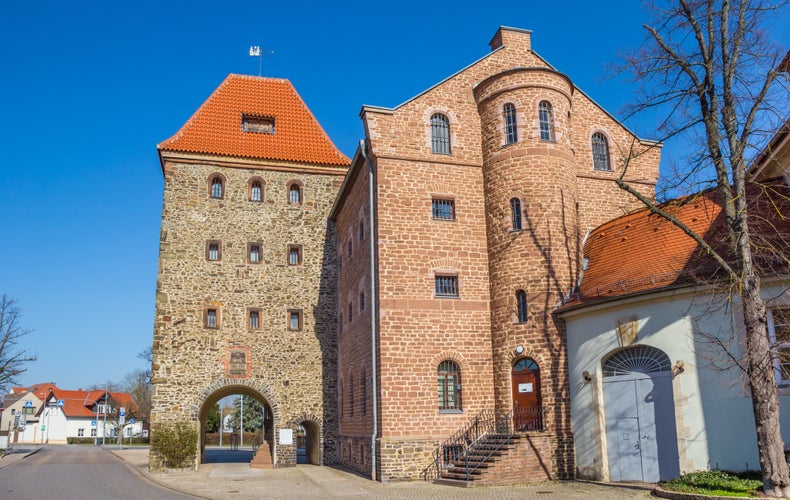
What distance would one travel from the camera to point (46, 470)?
28703 millimetres

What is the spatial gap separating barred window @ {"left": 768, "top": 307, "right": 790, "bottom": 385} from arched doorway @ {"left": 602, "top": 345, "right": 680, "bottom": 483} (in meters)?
2.34

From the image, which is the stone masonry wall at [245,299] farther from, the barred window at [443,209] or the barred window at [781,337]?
the barred window at [781,337]

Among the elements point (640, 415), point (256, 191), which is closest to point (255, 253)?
point (256, 191)

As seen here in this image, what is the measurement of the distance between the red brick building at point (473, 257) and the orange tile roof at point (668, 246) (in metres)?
0.93

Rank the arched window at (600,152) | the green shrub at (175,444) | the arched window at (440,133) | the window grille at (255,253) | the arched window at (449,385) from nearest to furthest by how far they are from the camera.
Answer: the arched window at (449,385) < the arched window at (440,133) < the arched window at (600,152) < the green shrub at (175,444) < the window grille at (255,253)

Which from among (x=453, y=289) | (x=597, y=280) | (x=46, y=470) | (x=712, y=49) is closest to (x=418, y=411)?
(x=453, y=289)

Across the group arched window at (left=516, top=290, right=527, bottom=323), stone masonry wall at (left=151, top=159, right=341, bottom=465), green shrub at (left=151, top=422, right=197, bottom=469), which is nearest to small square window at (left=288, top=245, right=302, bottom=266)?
stone masonry wall at (left=151, top=159, right=341, bottom=465)

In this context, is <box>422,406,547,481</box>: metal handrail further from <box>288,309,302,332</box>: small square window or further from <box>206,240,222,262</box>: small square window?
<box>206,240,222,262</box>: small square window

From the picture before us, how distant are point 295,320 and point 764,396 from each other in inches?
749

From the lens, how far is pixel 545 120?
2120 centimetres

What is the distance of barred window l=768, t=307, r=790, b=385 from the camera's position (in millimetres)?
14445

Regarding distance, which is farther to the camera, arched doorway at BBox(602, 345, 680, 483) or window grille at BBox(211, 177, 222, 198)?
window grille at BBox(211, 177, 222, 198)

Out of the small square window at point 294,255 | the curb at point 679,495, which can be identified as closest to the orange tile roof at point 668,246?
the curb at point 679,495

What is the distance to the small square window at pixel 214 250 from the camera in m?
27.8
